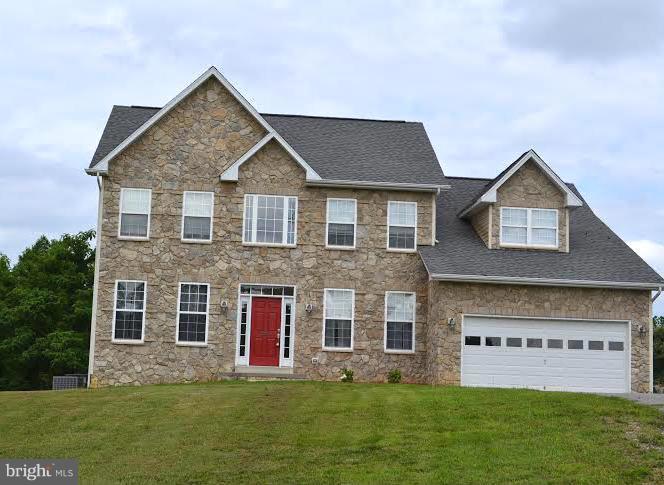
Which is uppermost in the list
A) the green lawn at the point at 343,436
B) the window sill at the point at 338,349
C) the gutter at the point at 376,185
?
the gutter at the point at 376,185

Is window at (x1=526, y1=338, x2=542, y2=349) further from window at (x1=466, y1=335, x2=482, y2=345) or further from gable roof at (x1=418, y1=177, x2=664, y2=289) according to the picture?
gable roof at (x1=418, y1=177, x2=664, y2=289)

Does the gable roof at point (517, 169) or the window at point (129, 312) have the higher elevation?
the gable roof at point (517, 169)

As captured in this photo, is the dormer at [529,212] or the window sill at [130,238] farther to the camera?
the dormer at [529,212]

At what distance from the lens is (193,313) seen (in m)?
26.0

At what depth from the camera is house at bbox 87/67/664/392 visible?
25.4 meters

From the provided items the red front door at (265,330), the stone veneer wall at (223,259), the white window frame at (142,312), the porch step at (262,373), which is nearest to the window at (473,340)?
the stone veneer wall at (223,259)

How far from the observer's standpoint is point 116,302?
25.9 m

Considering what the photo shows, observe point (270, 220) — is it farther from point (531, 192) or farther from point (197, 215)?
point (531, 192)

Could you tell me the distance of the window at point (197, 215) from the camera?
26.4 meters

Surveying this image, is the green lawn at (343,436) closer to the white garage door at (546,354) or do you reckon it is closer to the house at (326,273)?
the white garage door at (546,354)

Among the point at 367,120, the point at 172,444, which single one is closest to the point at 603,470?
the point at 172,444

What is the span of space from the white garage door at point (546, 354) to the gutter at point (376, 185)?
4.17m

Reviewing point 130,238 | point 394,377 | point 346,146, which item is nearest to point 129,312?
point 130,238

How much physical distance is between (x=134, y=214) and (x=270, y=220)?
155 inches
